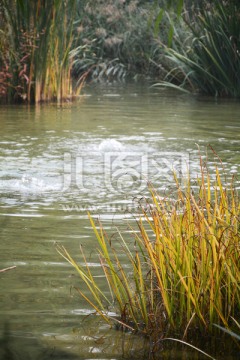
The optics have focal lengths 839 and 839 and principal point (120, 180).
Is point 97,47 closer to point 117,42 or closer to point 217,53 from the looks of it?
point 117,42

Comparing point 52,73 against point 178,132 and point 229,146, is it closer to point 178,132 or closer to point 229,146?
point 178,132

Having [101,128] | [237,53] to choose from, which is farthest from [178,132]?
[237,53]

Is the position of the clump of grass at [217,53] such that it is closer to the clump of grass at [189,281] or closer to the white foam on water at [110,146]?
the white foam on water at [110,146]

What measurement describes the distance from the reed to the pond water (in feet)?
1.35

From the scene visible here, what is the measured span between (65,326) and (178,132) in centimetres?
636

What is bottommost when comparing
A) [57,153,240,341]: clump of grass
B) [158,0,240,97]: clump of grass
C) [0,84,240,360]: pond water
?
[0,84,240,360]: pond water

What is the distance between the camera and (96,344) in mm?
3295

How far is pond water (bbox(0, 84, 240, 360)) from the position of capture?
134 inches

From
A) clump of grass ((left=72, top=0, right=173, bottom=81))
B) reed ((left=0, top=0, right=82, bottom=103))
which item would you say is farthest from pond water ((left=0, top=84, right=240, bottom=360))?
clump of grass ((left=72, top=0, right=173, bottom=81))

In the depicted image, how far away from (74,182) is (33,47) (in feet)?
16.8

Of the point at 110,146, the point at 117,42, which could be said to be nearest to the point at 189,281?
the point at 110,146

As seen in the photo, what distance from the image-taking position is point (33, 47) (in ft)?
37.1
